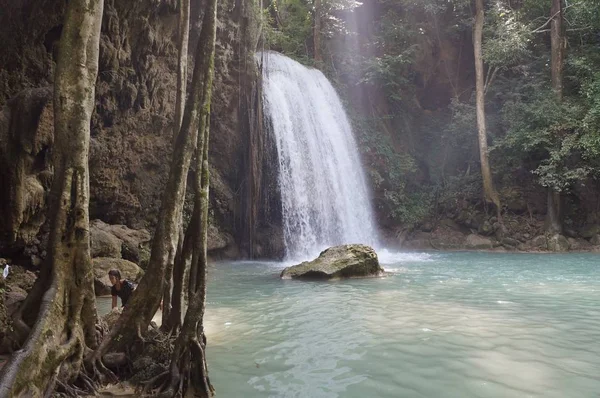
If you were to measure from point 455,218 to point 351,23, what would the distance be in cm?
1134

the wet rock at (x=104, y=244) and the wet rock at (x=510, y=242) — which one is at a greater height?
the wet rock at (x=104, y=244)

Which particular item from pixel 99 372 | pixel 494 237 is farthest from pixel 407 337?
pixel 494 237

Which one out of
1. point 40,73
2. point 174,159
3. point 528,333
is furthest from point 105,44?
point 528,333

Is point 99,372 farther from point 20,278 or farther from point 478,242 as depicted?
point 478,242

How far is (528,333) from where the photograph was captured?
602 centimetres

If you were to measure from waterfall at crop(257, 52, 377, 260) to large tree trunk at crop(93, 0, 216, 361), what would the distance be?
12.2 meters

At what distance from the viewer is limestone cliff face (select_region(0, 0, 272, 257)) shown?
942cm

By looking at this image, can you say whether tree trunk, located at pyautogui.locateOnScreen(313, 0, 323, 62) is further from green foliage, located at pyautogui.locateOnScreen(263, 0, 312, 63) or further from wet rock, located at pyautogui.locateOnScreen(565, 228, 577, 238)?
wet rock, located at pyautogui.locateOnScreen(565, 228, 577, 238)

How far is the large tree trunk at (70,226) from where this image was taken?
390cm

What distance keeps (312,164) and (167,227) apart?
1411 centimetres

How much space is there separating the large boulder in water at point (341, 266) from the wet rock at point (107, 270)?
351 cm

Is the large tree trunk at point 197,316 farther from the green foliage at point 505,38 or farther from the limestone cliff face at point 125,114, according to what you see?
the green foliage at point 505,38

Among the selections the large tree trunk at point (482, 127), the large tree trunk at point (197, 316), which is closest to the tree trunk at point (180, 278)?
the large tree trunk at point (197, 316)

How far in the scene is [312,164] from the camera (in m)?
19.0
